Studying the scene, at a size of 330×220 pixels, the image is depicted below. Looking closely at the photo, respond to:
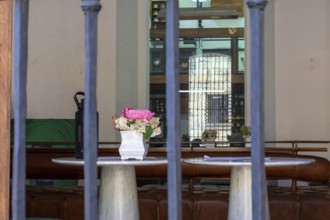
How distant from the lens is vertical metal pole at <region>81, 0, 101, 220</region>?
1.18m

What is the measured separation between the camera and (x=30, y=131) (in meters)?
7.96

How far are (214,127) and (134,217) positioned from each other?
245 inches

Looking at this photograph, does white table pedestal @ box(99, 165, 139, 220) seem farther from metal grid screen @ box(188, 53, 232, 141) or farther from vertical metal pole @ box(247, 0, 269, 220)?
metal grid screen @ box(188, 53, 232, 141)

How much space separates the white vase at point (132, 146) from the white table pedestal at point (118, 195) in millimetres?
252

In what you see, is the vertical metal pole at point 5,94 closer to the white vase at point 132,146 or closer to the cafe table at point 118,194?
the white vase at point 132,146

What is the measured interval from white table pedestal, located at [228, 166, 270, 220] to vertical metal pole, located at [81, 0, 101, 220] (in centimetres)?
203

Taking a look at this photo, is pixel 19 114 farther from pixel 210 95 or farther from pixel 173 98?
pixel 210 95

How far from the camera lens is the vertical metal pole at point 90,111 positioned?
118cm

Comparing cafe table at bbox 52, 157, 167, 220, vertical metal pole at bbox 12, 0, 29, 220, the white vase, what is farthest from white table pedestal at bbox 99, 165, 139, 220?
vertical metal pole at bbox 12, 0, 29, 220

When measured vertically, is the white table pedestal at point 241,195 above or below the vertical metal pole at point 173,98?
below

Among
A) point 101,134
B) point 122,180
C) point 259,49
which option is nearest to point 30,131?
point 101,134

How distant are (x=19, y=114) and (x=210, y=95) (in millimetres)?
8586

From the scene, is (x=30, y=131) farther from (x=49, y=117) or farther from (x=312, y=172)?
(x=312, y=172)

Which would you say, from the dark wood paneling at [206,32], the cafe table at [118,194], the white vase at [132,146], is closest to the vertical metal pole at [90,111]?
the white vase at [132,146]
